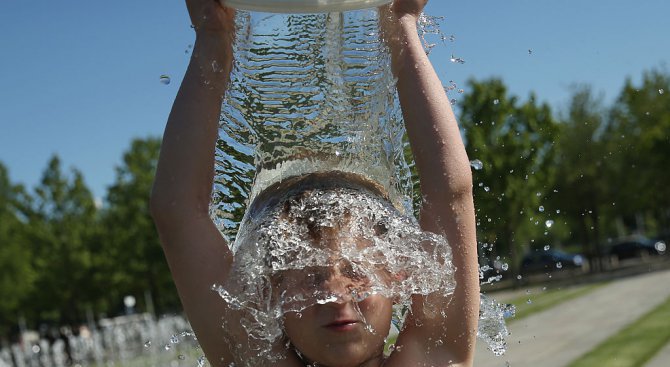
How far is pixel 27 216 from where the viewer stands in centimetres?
3816

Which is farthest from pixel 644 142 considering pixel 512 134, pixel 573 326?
pixel 573 326

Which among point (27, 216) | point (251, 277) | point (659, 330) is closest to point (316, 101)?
point (251, 277)

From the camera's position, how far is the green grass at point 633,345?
9.65 metres

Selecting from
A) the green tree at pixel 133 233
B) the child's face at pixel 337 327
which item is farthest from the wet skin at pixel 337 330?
the green tree at pixel 133 233

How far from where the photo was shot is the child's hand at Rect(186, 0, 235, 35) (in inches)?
67.9

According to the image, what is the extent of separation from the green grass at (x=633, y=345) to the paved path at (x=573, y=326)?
0.66ft

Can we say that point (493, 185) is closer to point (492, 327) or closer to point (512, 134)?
point (512, 134)

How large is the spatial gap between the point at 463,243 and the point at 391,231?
0.15 metres

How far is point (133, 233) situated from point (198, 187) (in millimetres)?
35156

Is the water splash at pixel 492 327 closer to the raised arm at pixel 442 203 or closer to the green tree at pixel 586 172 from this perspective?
the raised arm at pixel 442 203

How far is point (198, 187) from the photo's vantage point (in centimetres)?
171

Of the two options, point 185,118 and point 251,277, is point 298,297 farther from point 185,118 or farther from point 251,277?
point 185,118

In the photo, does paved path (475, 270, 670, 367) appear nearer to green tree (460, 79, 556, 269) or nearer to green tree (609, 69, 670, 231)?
green tree (460, 79, 556, 269)

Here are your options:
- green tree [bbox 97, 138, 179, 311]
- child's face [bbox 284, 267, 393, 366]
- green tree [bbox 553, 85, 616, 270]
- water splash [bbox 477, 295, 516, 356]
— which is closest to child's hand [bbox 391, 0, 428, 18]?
child's face [bbox 284, 267, 393, 366]
